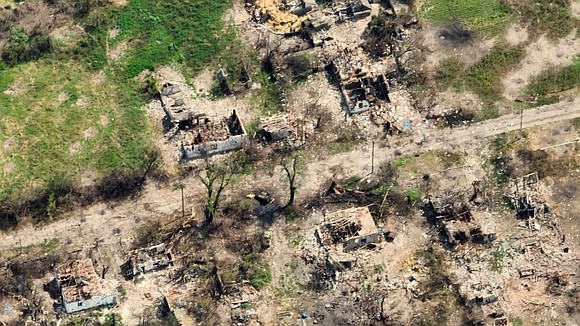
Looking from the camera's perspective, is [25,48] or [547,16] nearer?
[25,48]

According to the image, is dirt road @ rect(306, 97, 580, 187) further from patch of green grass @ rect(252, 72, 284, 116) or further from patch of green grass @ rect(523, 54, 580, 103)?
patch of green grass @ rect(252, 72, 284, 116)

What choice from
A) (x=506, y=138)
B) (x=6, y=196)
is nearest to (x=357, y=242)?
(x=506, y=138)

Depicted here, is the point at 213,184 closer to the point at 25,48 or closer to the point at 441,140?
the point at 441,140

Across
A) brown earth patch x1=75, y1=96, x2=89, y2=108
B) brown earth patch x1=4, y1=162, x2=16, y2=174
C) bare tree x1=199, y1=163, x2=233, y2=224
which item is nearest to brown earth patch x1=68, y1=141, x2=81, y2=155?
brown earth patch x1=75, y1=96, x2=89, y2=108

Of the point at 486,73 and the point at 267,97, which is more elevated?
the point at 267,97

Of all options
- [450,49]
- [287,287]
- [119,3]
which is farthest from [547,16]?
[119,3]

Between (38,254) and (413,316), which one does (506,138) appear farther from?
(38,254)
